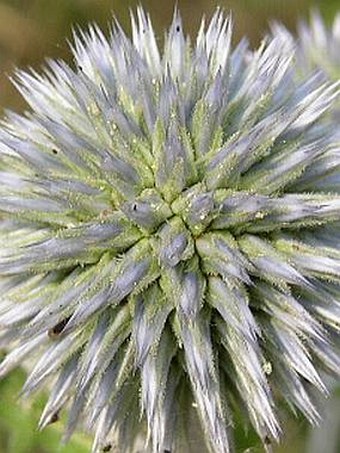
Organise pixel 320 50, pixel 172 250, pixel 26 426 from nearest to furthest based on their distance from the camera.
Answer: pixel 172 250, pixel 26 426, pixel 320 50

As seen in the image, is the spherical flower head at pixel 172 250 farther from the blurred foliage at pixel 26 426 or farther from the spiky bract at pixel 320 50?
the spiky bract at pixel 320 50

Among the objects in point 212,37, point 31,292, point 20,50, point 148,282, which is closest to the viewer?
point 148,282

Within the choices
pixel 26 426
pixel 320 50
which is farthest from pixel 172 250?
pixel 320 50

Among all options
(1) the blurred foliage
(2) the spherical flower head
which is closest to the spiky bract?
(2) the spherical flower head

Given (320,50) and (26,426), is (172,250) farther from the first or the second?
(320,50)

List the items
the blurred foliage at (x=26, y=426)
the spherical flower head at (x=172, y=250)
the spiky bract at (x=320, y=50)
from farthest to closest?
the spiky bract at (x=320, y=50) → the blurred foliage at (x=26, y=426) → the spherical flower head at (x=172, y=250)

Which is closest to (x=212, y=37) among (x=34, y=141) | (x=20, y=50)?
(x=34, y=141)

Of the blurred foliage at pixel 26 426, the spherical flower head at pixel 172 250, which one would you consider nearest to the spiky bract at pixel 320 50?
the spherical flower head at pixel 172 250

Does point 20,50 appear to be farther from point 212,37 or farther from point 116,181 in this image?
point 116,181
